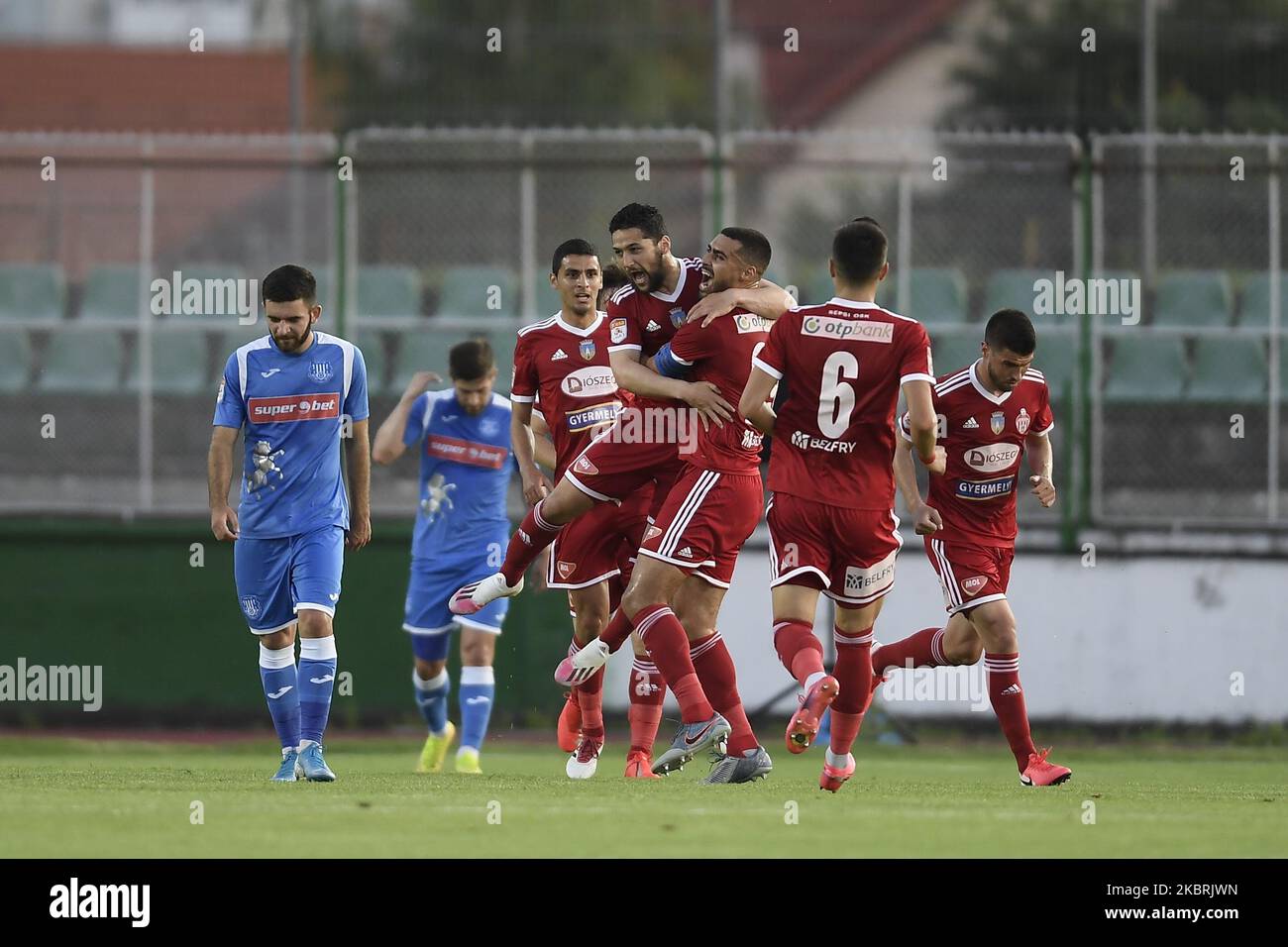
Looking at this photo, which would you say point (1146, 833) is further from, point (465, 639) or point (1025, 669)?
point (1025, 669)

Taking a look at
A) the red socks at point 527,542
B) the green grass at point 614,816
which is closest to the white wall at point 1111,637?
the green grass at point 614,816

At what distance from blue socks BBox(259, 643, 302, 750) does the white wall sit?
4868 mm

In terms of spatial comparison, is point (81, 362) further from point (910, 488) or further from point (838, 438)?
point (838, 438)

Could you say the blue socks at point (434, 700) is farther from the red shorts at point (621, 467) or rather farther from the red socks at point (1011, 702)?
the red socks at point (1011, 702)

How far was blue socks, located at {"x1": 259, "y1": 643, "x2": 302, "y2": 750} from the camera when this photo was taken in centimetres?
892

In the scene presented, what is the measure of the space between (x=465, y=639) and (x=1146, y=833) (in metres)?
4.97

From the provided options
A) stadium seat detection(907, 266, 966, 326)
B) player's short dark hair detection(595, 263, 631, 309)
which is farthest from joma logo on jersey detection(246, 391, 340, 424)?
stadium seat detection(907, 266, 966, 326)

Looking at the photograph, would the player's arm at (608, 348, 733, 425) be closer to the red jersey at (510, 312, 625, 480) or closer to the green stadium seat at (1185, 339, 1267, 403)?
the red jersey at (510, 312, 625, 480)

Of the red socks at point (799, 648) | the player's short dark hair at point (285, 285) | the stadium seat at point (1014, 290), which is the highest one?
the stadium seat at point (1014, 290)

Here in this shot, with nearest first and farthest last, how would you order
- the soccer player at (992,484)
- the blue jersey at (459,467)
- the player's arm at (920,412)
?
1. the player's arm at (920,412)
2. the soccer player at (992,484)
3. the blue jersey at (459,467)

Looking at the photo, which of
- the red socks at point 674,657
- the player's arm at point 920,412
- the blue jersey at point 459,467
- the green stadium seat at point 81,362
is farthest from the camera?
the green stadium seat at point 81,362

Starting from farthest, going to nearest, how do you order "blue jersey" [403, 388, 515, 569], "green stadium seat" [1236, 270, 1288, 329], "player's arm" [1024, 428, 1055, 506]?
A: "green stadium seat" [1236, 270, 1288, 329]
"blue jersey" [403, 388, 515, 569]
"player's arm" [1024, 428, 1055, 506]

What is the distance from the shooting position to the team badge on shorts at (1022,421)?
9.31 metres

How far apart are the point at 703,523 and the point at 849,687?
3.08ft
